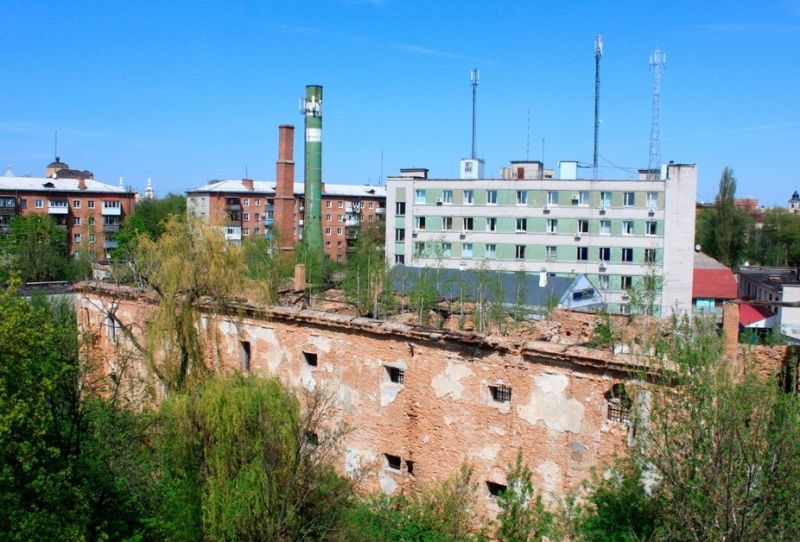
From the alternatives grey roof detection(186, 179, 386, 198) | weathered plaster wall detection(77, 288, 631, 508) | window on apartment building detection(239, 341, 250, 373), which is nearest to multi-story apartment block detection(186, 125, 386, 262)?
grey roof detection(186, 179, 386, 198)

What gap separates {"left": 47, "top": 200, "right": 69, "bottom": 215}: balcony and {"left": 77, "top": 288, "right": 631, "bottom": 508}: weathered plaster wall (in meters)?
47.9

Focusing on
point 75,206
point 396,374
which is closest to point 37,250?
point 75,206

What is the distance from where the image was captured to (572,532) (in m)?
12.0

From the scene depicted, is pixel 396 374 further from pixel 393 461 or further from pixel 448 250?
pixel 448 250

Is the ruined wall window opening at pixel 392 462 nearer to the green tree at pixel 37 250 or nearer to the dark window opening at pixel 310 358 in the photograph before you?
the dark window opening at pixel 310 358

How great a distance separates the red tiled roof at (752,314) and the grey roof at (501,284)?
8.93 metres

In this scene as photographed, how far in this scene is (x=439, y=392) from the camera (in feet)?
48.0

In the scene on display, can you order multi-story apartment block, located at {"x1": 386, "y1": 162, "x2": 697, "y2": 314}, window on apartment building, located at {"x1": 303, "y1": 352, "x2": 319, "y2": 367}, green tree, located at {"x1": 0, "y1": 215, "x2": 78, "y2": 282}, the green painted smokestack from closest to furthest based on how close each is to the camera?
window on apartment building, located at {"x1": 303, "y1": 352, "x2": 319, "y2": 367} < multi-story apartment block, located at {"x1": 386, "y1": 162, "x2": 697, "y2": 314} < the green painted smokestack < green tree, located at {"x1": 0, "y1": 215, "x2": 78, "y2": 282}

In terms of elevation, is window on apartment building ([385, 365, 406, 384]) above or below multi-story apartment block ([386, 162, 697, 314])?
below

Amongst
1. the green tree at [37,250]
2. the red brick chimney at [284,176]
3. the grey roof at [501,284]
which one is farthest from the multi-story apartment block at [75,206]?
the grey roof at [501,284]

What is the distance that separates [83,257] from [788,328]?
4563cm

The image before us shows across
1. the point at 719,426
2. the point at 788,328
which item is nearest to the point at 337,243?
the point at 788,328

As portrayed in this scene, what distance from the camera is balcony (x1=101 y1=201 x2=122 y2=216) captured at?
62031 mm

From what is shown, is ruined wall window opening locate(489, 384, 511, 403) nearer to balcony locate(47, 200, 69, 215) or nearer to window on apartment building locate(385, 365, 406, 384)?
window on apartment building locate(385, 365, 406, 384)
